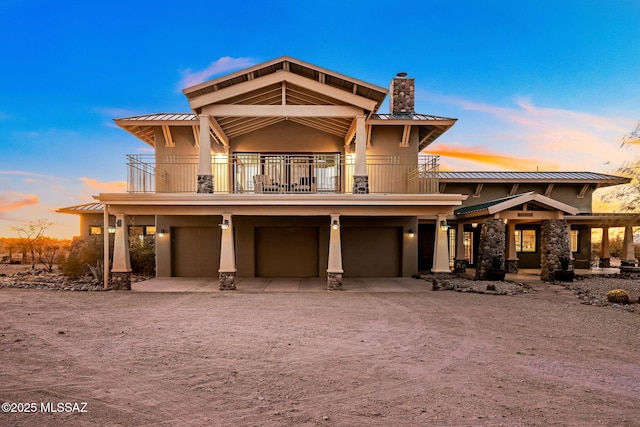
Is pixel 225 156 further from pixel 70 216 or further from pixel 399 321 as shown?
pixel 70 216

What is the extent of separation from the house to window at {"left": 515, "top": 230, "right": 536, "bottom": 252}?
6.81 feet

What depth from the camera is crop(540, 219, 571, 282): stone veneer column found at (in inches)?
538

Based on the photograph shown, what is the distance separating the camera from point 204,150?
36.9ft

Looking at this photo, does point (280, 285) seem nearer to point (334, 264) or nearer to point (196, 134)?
point (334, 264)

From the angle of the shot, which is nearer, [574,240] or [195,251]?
[195,251]

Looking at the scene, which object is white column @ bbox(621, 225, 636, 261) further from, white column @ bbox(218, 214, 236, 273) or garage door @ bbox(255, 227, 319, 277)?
white column @ bbox(218, 214, 236, 273)

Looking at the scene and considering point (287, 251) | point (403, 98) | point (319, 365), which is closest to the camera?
point (319, 365)

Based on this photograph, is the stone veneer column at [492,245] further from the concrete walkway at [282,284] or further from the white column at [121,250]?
the white column at [121,250]

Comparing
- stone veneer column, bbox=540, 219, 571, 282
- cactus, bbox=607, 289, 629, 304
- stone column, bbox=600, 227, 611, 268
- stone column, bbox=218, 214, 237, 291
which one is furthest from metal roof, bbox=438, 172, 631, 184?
stone column, bbox=218, 214, 237, 291

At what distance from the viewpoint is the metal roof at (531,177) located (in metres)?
17.6

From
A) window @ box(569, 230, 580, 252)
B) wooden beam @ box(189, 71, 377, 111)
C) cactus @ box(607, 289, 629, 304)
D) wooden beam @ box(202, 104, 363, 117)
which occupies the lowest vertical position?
cactus @ box(607, 289, 629, 304)

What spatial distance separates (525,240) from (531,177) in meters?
3.42

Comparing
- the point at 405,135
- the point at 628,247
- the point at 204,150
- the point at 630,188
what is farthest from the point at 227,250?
the point at 628,247

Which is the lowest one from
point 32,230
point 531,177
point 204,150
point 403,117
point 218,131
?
point 32,230
